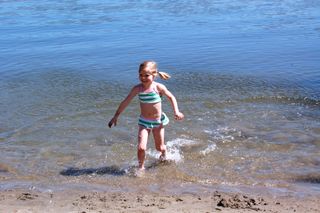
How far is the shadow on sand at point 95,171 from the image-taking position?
6.31m

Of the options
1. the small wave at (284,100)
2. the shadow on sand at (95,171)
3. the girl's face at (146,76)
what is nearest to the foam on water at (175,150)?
the shadow on sand at (95,171)

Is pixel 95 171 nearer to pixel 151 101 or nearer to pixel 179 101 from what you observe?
pixel 151 101

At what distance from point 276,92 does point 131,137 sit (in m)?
3.12

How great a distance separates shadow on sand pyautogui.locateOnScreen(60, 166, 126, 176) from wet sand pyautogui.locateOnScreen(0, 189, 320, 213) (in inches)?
24.5

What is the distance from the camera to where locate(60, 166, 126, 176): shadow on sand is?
20.7 ft

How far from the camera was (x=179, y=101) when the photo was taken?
9000mm

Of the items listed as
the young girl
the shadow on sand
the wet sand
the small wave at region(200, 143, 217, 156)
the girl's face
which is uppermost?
the girl's face

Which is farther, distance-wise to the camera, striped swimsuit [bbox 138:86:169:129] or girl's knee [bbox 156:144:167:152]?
girl's knee [bbox 156:144:167:152]

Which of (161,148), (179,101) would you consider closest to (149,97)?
(161,148)

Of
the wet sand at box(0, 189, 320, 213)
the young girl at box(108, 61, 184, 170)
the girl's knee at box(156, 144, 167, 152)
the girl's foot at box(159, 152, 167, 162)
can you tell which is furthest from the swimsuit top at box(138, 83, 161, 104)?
the wet sand at box(0, 189, 320, 213)

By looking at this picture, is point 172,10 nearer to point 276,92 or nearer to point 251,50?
point 251,50

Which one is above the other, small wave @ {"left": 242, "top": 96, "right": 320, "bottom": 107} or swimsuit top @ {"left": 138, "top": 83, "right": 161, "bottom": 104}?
swimsuit top @ {"left": 138, "top": 83, "right": 161, "bottom": 104}

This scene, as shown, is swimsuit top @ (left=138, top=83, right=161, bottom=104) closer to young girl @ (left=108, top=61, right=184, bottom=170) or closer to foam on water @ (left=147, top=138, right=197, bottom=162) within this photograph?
young girl @ (left=108, top=61, right=184, bottom=170)

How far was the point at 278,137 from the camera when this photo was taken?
23.9 feet
